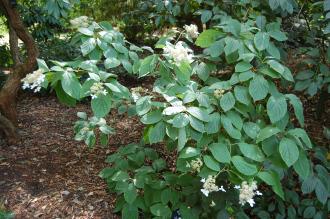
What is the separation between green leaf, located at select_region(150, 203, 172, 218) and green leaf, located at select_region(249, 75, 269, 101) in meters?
0.87

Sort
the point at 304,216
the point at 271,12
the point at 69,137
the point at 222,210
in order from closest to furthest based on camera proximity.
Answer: the point at 222,210 < the point at 304,216 < the point at 271,12 < the point at 69,137

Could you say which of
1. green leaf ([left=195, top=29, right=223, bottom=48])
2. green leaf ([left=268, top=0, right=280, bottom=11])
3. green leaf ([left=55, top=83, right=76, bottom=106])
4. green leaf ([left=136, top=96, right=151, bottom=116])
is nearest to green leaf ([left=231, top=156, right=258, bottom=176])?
green leaf ([left=136, top=96, right=151, bottom=116])

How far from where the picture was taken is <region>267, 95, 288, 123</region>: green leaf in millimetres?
1765

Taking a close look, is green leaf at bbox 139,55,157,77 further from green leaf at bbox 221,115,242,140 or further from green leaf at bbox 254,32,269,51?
green leaf at bbox 254,32,269,51

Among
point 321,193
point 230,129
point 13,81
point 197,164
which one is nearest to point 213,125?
point 230,129

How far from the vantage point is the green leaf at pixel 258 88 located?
1.76m

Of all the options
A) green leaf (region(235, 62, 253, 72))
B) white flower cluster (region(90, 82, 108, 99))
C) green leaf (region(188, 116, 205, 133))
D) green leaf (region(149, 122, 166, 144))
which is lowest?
green leaf (region(149, 122, 166, 144))

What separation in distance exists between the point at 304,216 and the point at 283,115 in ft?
3.20

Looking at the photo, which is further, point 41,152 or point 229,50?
point 41,152

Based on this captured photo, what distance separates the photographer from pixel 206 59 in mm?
2236

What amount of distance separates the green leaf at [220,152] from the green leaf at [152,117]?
265 millimetres

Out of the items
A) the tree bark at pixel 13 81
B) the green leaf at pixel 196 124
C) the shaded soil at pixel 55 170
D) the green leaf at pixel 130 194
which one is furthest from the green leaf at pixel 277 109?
the tree bark at pixel 13 81

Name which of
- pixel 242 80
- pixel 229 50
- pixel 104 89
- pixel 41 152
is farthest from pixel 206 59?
pixel 41 152

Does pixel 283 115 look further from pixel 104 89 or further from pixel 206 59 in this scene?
pixel 104 89
